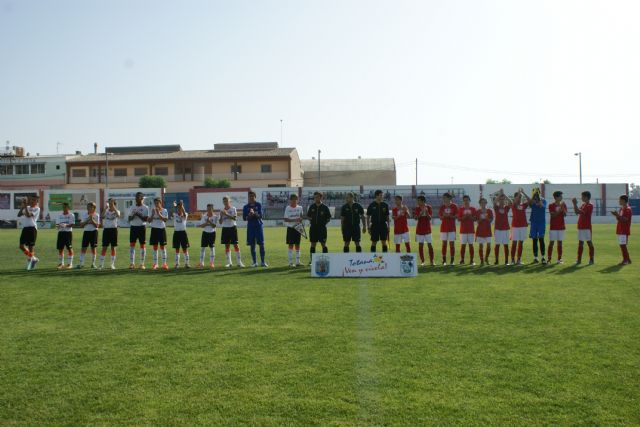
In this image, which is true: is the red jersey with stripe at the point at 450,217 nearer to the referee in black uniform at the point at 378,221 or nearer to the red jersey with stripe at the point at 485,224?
the red jersey with stripe at the point at 485,224

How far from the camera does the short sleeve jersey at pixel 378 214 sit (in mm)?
14703

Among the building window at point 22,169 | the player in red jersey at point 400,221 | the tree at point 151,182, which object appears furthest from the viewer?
the building window at point 22,169

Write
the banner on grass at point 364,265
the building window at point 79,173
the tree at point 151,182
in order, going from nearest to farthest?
the banner on grass at point 364,265 → the tree at point 151,182 → the building window at point 79,173

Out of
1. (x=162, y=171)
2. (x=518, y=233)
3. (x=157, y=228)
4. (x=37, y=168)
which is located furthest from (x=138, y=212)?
(x=37, y=168)

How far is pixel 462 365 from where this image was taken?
209 inches

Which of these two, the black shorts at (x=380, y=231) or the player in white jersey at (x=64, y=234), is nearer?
the black shorts at (x=380, y=231)

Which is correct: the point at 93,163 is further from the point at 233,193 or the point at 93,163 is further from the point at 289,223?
the point at 289,223

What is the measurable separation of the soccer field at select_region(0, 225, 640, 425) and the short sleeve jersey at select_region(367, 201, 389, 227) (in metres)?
4.16

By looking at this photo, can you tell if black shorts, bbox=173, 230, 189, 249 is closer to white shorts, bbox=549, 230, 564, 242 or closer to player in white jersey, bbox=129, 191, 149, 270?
player in white jersey, bbox=129, 191, 149, 270

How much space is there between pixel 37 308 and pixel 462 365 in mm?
6921

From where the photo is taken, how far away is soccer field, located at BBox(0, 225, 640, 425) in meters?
4.23

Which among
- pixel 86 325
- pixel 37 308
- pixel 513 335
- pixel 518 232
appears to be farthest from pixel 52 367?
pixel 518 232

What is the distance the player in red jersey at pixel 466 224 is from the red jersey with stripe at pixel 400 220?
1.53m

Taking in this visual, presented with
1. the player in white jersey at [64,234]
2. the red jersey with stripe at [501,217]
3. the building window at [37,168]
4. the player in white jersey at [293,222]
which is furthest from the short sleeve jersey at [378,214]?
the building window at [37,168]
